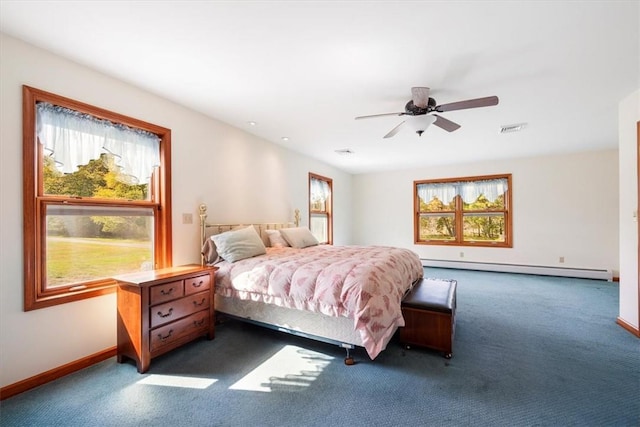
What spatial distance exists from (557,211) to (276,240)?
→ 5.61 m

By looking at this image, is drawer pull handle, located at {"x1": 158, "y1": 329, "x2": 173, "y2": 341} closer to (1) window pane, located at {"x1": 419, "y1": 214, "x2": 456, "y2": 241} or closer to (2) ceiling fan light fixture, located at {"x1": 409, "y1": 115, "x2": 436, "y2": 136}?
(2) ceiling fan light fixture, located at {"x1": 409, "y1": 115, "x2": 436, "y2": 136}

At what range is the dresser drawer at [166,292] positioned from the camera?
228cm

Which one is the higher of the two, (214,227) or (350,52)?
(350,52)

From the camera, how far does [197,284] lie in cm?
267

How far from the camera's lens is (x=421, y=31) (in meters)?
1.91

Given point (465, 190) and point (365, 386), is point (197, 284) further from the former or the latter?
point (465, 190)

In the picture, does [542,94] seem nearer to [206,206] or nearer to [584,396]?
[584,396]

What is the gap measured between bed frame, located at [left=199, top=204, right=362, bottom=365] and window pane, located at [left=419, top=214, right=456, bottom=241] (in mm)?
Answer: 5058

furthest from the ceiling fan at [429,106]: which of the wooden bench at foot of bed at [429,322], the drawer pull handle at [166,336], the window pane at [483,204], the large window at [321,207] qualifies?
the window pane at [483,204]

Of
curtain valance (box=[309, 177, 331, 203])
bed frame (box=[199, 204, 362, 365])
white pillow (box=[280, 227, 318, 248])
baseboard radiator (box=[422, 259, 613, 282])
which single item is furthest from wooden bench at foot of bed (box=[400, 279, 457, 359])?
baseboard radiator (box=[422, 259, 613, 282])

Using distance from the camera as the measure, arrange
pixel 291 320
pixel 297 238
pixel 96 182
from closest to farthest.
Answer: pixel 96 182
pixel 291 320
pixel 297 238

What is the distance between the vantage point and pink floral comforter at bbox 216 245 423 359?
2.15m

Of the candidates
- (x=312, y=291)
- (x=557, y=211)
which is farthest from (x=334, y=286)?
(x=557, y=211)

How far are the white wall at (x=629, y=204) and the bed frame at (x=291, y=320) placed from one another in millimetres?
2964
